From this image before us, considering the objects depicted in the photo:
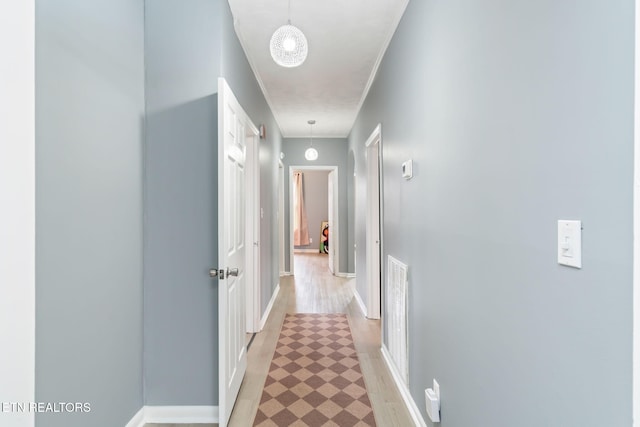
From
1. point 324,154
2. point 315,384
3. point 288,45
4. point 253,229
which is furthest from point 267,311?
point 324,154

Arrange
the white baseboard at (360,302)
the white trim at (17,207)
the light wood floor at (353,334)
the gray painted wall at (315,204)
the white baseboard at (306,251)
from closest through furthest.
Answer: the white trim at (17,207)
the light wood floor at (353,334)
the white baseboard at (360,302)
the white baseboard at (306,251)
the gray painted wall at (315,204)

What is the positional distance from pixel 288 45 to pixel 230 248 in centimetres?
126

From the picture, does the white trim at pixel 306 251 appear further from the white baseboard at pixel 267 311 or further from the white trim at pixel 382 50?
the white trim at pixel 382 50

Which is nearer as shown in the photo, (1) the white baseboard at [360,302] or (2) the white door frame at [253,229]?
(2) the white door frame at [253,229]

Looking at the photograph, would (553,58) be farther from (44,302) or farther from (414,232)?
(44,302)

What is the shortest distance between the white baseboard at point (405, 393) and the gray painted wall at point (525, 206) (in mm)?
104

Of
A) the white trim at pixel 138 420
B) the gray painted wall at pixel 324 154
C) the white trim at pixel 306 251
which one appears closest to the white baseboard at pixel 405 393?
the white trim at pixel 138 420

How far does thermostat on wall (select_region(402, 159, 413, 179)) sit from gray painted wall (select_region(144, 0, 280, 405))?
120 centimetres

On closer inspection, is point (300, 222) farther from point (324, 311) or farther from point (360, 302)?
point (324, 311)

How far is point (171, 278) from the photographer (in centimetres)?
204

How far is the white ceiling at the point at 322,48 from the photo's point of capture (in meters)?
2.29

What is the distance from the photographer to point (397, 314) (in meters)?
2.39

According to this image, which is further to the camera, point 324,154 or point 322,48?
point 324,154

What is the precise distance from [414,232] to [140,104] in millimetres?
1823
